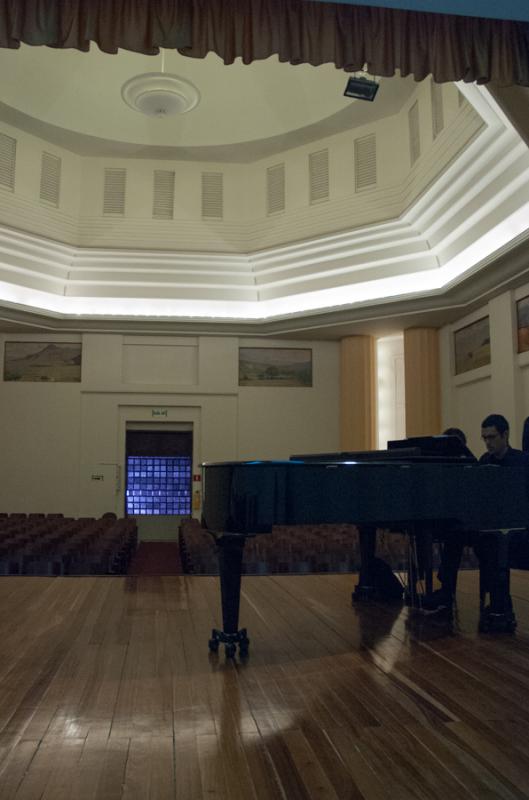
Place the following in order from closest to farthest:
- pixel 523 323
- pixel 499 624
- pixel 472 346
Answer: pixel 499 624, pixel 523 323, pixel 472 346

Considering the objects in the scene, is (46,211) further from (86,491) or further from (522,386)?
(522,386)

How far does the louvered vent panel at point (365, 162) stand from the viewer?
11539 mm

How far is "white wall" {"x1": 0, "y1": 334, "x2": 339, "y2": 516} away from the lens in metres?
12.9

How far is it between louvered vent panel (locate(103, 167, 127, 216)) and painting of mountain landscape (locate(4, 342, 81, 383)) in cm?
255

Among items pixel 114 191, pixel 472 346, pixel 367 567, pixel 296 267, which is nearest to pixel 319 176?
pixel 296 267

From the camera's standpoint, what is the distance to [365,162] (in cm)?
1166

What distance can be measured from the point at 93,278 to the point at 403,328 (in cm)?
567

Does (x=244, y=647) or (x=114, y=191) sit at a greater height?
(x=114, y=191)

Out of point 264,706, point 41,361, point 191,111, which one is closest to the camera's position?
point 264,706

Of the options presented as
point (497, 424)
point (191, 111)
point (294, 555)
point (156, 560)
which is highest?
point (191, 111)

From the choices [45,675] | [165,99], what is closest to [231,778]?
[45,675]

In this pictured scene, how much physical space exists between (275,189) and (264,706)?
11.1 metres

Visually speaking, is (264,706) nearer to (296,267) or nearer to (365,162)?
(296,267)

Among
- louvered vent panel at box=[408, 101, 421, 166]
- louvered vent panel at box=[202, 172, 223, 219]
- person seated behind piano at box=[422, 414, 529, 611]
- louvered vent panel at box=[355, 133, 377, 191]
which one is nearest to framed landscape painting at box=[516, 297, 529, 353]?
louvered vent panel at box=[408, 101, 421, 166]
